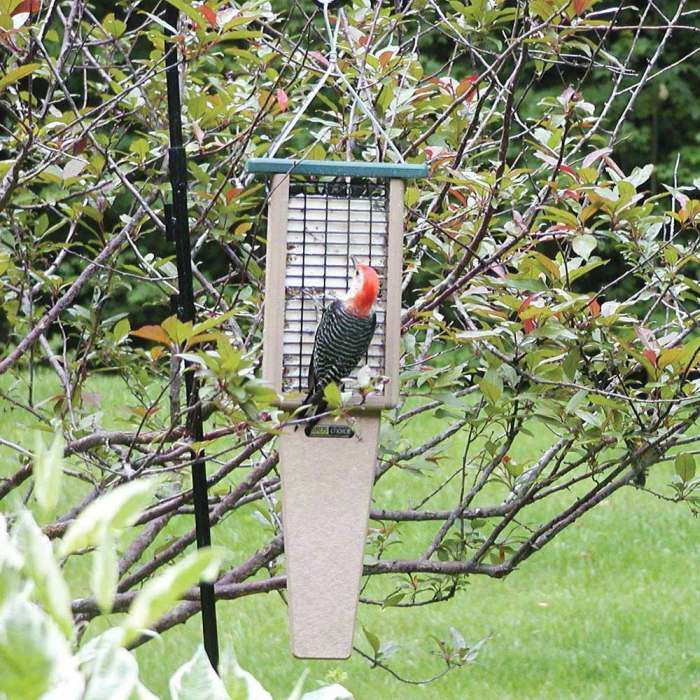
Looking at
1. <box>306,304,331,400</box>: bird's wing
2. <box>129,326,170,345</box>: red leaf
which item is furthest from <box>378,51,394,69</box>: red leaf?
<box>129,326,170,345</box>: red leaf

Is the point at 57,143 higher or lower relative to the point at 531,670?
higher

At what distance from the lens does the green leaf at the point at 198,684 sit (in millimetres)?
744

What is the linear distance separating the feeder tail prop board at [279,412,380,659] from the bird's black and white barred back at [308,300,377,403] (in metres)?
0.13

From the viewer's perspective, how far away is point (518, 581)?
4.53 m

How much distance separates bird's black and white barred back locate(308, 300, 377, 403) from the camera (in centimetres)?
159

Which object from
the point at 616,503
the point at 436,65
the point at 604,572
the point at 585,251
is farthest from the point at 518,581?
the point at 436,65

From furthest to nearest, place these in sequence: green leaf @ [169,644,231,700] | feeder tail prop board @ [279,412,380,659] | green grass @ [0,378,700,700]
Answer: green grass @ [0,378,700,700]
feeder tail prop board @ [279,412,380,659]
green leaf @ [169,644,231,700]

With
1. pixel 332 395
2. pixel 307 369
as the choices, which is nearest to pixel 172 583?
pixel 332 395

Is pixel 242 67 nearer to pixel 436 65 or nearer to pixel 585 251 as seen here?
pixel 585 251

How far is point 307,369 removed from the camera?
1775 mm

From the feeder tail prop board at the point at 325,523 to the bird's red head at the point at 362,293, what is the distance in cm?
23

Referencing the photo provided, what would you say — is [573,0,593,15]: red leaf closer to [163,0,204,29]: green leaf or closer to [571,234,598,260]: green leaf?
[571,234,598,260]: green leaf

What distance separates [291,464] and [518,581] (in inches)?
117

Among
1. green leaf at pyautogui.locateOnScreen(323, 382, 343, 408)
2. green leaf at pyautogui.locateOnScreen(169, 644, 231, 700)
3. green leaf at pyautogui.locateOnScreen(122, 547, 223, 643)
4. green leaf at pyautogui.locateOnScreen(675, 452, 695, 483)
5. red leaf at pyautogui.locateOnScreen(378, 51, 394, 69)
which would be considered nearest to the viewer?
green leaf at pyautogui.locateOnScreen(122, 547, 223, 643)
